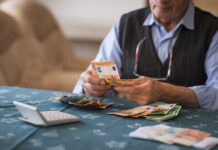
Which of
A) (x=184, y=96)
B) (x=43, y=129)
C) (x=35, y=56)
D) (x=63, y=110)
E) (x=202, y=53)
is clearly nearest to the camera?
(x=43, y=129)

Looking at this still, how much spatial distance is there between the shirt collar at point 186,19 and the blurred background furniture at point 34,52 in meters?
Answer: 1.26

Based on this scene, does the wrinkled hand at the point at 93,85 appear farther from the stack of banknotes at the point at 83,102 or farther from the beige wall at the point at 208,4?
the beige wall at the point at 208,4

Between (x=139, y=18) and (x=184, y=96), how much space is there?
0.68 metres

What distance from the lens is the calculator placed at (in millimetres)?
1066

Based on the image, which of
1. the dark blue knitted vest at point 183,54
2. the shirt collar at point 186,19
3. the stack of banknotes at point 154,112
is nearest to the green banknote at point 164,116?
the stack of banknotes at point 154,112

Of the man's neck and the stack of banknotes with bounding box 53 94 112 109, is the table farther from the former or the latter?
the man's neck

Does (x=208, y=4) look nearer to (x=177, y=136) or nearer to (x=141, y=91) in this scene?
(x=141, y=91)

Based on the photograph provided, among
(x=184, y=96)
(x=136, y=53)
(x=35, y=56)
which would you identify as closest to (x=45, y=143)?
(x=184, y=96)

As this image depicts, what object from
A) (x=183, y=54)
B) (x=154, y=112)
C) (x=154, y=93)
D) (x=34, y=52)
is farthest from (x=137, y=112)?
(x=34, y=52)

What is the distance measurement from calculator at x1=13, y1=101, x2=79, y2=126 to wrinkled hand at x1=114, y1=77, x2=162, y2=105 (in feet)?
1.07

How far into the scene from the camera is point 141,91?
141 cm

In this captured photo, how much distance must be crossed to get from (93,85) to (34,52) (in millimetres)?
1699

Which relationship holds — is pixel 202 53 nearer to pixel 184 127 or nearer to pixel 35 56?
pixel 184 127

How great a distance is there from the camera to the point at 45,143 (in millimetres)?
943
